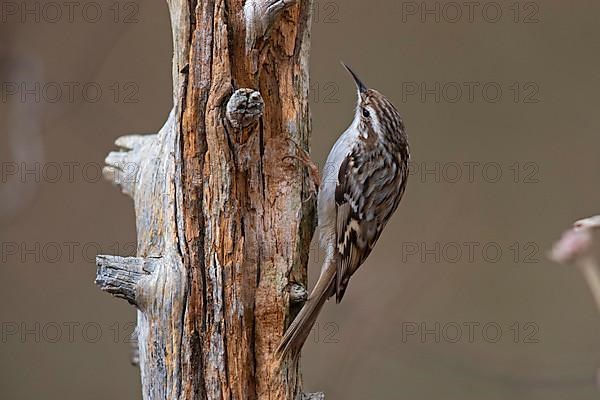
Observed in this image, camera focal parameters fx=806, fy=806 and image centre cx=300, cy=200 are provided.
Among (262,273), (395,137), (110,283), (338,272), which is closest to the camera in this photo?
(110,283)

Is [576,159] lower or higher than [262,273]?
higher

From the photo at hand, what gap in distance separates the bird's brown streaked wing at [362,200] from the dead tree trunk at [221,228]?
38 centimetres

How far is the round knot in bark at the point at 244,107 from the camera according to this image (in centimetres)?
187

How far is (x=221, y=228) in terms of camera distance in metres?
2.01

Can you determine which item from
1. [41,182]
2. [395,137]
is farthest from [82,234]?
[395,137]

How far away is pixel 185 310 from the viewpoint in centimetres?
199

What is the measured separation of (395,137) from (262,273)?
80cm

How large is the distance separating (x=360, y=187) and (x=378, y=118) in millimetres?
237

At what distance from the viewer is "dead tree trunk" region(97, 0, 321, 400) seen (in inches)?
78.1

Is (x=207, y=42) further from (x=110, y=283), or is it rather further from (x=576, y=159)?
(x=576, y=159)
